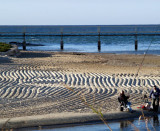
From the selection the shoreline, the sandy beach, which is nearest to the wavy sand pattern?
the sandy beach

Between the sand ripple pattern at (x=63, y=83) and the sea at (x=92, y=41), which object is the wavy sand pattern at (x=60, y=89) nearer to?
the sand ripple pattern at (x=63, y=83)

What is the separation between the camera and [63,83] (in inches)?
571

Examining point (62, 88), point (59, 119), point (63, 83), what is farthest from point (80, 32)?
point (59, 119)

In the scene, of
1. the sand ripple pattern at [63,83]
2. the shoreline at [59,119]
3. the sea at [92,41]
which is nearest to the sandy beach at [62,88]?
the sand ripple pattern at [63,83]

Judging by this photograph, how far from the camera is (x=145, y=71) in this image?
1970 centimetres

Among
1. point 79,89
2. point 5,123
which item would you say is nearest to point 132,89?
point 79,89

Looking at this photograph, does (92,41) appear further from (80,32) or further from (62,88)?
(62,88)

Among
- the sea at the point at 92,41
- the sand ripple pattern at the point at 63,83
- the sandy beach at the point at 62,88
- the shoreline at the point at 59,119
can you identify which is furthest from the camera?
the sea at the point at 92,41

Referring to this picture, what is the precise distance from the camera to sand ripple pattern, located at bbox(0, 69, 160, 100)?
13398mm

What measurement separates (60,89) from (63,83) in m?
0.50

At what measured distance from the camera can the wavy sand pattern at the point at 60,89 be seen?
11363mm

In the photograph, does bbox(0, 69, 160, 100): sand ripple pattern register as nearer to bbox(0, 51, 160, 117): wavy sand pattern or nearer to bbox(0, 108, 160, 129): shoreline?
bbox(0, 51, 160, 117): wavy sand pattern

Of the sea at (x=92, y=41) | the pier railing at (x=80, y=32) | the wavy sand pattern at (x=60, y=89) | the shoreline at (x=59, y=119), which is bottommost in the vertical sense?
the shoreline at (x=59, y=119)

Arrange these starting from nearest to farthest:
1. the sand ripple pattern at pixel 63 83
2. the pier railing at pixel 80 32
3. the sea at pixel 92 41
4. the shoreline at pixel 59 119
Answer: the shoreline at pixel 59 119 → the sand ripple pattern at pixel 63 83 → the sea at pixel 92 41 → the pier railing at pixel 80 32
